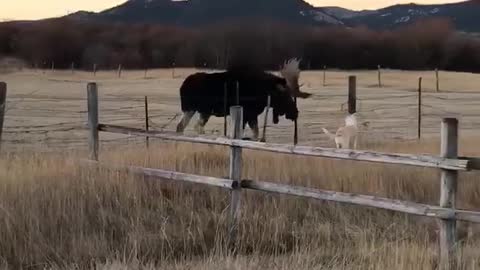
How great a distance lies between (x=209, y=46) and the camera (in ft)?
85.3

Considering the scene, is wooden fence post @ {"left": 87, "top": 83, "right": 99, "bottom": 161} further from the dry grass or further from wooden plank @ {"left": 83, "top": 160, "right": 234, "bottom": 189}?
wooden plank @ {"left": 83, "top": 160, "right": 234, "bottom": 189}

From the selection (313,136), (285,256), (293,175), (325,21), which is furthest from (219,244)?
(325,21)

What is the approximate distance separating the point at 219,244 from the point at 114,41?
110 feet

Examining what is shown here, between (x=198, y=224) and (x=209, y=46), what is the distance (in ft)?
60.4

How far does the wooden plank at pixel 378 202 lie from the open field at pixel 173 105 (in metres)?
9.12

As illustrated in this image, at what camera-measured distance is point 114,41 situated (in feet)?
130

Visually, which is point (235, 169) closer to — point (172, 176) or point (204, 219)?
point (204, 219)

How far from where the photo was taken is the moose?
745 inches

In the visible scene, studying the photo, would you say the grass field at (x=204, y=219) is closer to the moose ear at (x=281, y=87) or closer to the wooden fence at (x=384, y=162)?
the wooden fence at (x=384, y=162)

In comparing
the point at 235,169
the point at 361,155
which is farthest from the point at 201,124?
the point at 361,155

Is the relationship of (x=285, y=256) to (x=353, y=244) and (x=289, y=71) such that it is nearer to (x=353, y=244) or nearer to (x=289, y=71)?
(x=353, y=244)

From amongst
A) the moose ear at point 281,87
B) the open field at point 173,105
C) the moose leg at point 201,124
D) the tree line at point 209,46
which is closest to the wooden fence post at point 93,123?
the open field at point 173,105

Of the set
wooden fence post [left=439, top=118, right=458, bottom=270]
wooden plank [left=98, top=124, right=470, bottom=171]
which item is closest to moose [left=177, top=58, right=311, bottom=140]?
wooden plank [left=98, top=124, right=470, bottom=171]

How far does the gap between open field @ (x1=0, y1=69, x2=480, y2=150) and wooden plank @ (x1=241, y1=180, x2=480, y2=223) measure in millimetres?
9124
